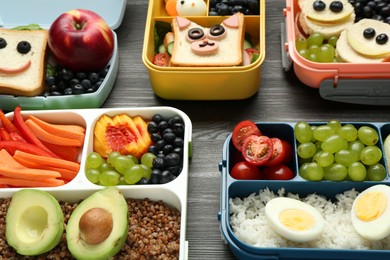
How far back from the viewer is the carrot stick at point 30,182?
1316 mm

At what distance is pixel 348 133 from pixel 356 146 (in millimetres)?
36

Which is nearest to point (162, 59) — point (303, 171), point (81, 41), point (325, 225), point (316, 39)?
point (81, 41)

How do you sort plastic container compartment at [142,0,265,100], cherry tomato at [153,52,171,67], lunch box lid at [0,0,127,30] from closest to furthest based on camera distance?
plastic container compartment at [142,0,265,100] < cherry tomato at [153,52,171,67] < lunch box lid at [0,0,127,30]

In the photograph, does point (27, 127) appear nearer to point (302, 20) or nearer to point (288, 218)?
point (288, 218)

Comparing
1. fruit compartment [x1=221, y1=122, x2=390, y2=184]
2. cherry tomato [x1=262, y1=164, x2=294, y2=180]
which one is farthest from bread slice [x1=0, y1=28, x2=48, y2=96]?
cherry tomato [x1=262, y1=164, x2=294, y2=180]

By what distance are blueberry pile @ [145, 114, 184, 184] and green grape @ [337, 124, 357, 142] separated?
0.39 m

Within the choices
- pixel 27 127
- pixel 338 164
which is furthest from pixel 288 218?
pixel 27 127

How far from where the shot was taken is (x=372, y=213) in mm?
1151

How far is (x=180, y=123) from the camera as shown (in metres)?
1.42

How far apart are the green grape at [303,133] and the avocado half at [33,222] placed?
57 cm

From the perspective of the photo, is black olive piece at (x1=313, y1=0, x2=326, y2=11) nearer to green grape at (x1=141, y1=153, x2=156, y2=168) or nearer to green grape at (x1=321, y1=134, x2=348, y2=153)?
green grape at (x1=321, y1=134, x2=348, y2=153)

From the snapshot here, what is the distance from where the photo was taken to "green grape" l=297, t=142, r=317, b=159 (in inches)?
50.1

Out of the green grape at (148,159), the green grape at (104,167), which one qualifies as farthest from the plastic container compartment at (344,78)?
the green grape at (104,167)

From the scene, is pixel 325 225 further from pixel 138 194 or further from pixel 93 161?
pixel 93 161
